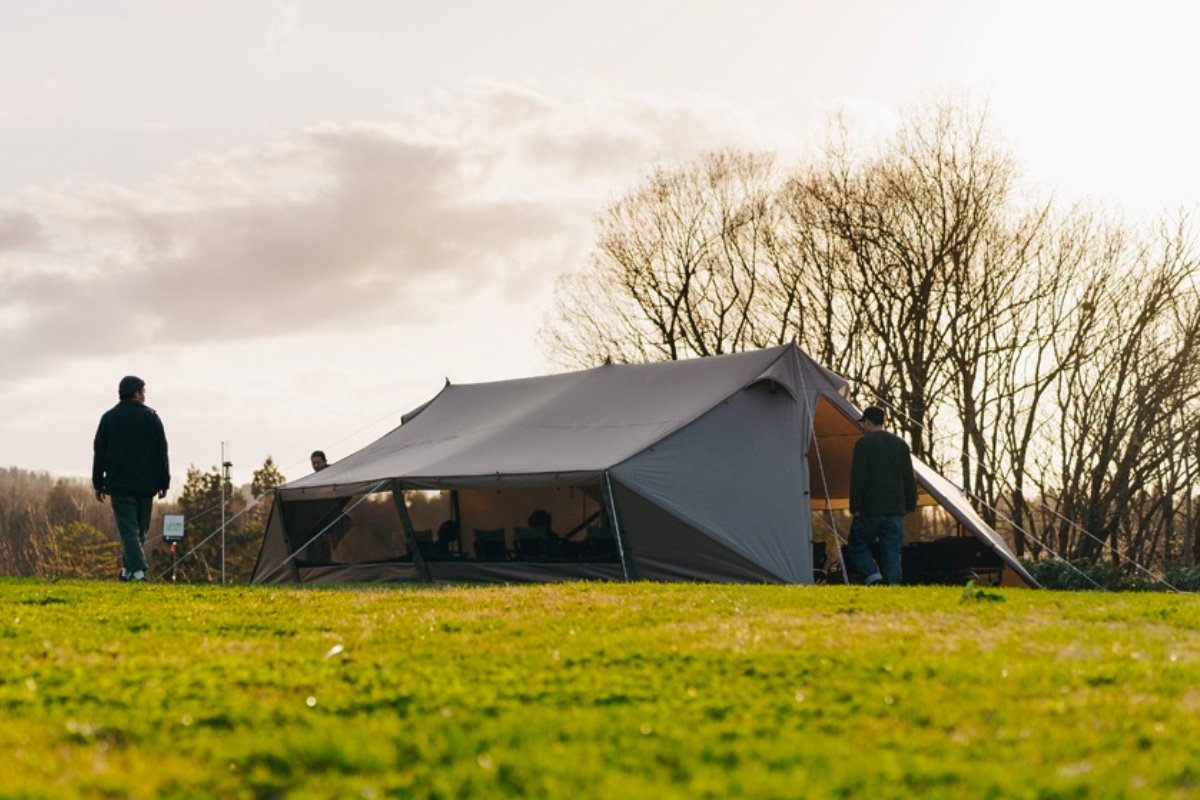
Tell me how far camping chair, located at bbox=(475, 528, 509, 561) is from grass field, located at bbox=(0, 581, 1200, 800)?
675cm

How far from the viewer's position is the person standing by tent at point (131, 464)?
12.4m

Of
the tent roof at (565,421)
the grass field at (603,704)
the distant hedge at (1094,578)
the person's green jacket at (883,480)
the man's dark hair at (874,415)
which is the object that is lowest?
the distant hedge at (1094,578)

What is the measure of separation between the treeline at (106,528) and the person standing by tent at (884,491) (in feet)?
80.6

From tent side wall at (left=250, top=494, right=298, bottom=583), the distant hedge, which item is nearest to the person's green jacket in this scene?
the distant hedge

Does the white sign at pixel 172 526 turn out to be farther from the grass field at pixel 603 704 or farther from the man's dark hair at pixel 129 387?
the grass field at pixel 603 704

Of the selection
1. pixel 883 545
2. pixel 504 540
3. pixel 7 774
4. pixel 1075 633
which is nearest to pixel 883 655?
pixel 1075 633

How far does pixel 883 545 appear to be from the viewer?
13.3 m

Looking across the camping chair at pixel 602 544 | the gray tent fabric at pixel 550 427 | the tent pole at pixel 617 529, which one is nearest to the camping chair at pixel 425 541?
the gray tent fabric at pixel 550 427

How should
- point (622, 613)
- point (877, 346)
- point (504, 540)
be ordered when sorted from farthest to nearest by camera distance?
1. point (877, 346)
2. point (504, 540)
3. point (622, 613)

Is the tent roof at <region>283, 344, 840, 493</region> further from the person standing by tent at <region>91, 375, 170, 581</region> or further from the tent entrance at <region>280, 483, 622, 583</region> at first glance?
the person standing by tent at <region>91, 375, 170, 581</region>

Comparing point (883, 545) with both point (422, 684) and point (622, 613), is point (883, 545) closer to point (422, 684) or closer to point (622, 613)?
point (622, 613)

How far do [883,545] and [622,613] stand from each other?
18.2 ft

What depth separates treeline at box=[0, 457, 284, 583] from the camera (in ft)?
132

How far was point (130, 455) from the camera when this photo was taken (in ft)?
40.6
